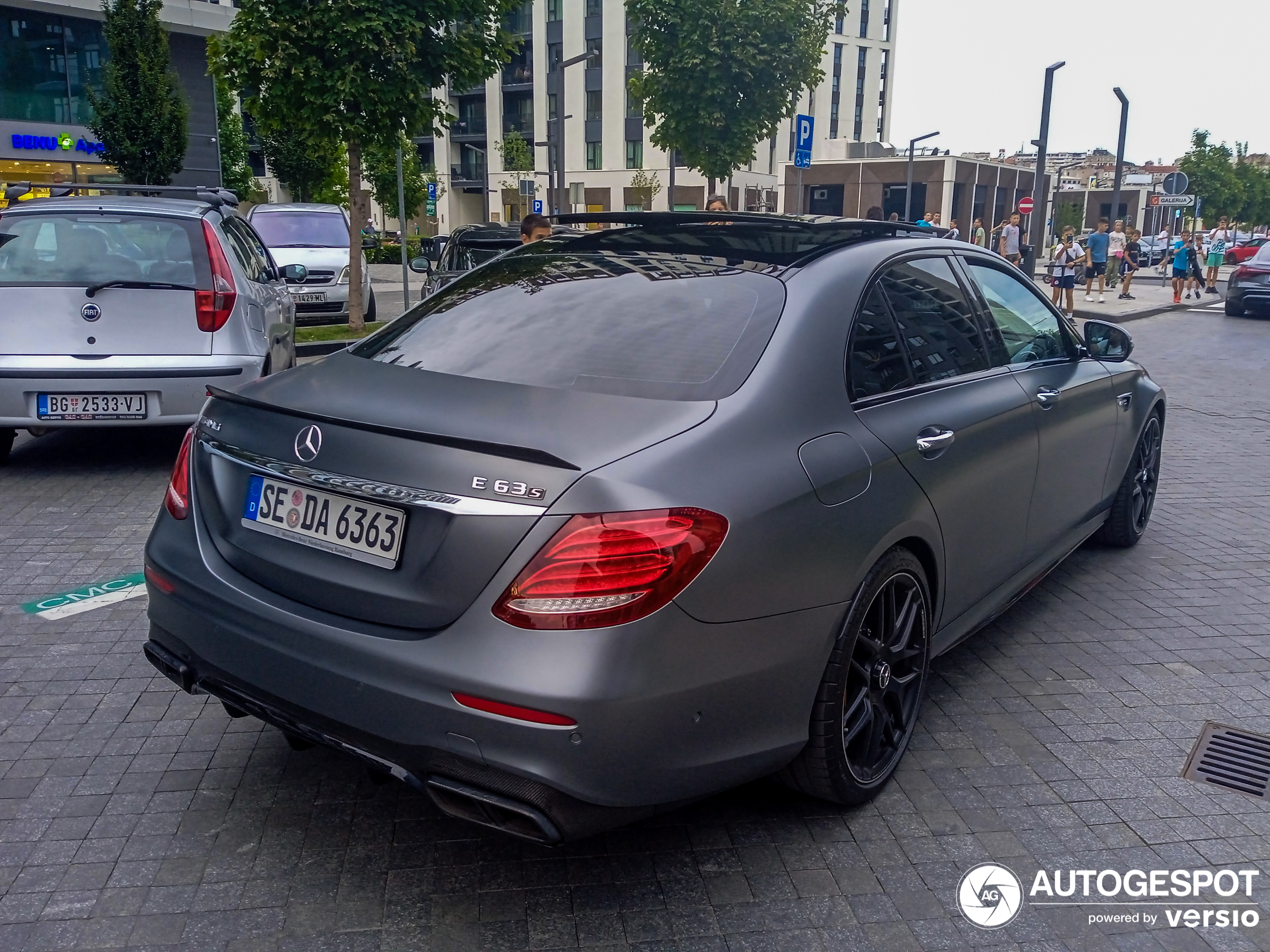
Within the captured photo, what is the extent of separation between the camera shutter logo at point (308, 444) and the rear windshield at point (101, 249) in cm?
441

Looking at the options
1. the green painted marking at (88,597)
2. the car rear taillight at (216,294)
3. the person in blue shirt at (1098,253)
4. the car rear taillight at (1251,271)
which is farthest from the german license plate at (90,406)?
the car rear taillight at (1251,271)

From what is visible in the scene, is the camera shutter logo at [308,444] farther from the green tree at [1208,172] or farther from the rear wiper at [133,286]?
the green tree at [1208,172]

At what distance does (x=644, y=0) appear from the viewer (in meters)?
23.0

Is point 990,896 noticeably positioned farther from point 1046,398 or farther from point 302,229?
point 302,229

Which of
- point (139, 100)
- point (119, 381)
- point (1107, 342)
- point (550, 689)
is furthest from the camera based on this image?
point (139, 100)

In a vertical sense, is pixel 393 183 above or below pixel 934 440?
above

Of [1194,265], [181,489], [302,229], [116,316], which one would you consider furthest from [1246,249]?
[181,489]

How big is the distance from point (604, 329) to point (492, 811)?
54.0 inches

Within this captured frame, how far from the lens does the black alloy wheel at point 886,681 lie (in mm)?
3131

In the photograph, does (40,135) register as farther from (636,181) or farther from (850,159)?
(850,159)

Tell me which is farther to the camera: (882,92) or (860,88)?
(882,92)

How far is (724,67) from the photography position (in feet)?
73.8

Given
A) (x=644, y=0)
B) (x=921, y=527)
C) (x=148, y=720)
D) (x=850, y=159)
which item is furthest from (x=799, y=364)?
(x=850, y=159)

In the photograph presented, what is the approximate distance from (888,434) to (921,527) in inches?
11.6
